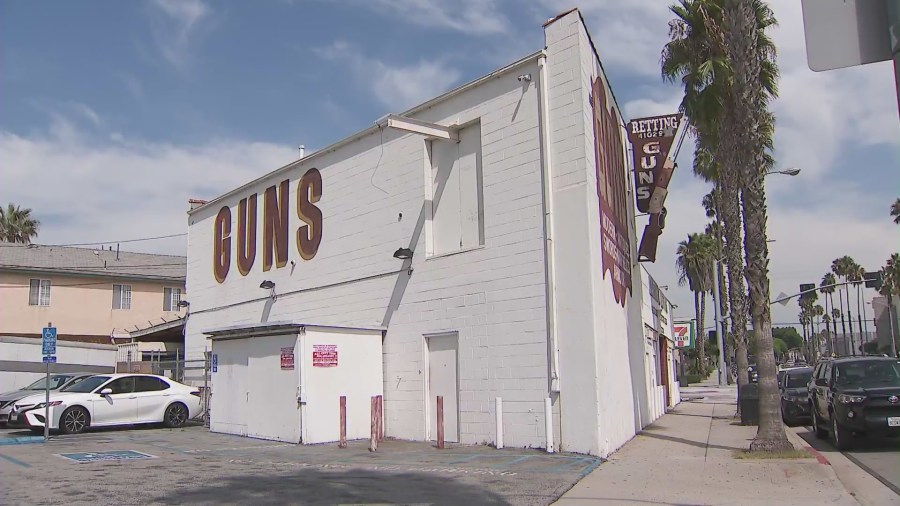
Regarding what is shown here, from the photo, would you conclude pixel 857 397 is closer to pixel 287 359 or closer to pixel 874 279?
pixel 287 359

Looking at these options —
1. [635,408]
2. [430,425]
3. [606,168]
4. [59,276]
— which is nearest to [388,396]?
[430,425]

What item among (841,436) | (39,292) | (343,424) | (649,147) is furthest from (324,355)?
(39,292)

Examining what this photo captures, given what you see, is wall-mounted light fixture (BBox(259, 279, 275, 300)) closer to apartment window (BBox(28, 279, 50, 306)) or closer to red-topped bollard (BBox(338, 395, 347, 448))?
red-topped bollard (BBox(338, 395, 347, 448))

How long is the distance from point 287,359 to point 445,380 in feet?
11.5

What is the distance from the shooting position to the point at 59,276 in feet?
124

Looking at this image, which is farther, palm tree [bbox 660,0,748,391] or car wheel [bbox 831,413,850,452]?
palm tree [bbox 660,0,748,391]

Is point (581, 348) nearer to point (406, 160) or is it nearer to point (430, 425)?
point (430, 425)

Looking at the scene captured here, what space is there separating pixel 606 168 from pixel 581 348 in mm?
4778

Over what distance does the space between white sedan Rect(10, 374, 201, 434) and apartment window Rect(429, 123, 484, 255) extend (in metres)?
8.97

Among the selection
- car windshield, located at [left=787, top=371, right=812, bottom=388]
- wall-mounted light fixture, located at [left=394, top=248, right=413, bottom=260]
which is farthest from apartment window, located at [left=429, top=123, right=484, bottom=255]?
car windshield, located at [left=787, top=371, right=812, bottom=388]

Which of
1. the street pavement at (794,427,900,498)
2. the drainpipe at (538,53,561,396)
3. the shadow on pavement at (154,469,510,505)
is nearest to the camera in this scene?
the shadow on pavement at (154,469,510,505)

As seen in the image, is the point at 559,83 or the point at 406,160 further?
the point at 406,160

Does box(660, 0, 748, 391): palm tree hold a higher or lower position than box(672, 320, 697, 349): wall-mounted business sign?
higher

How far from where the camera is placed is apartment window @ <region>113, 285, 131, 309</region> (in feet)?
129
